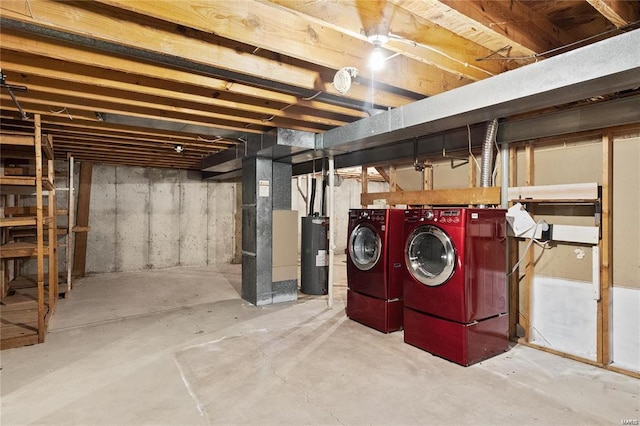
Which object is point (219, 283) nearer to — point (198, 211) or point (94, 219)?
point (198, 211)

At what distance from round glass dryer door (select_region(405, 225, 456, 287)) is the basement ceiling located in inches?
47.4

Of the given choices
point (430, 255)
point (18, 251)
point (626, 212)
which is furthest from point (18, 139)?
point (626, 212)

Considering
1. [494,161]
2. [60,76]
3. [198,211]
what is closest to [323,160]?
[494,161]

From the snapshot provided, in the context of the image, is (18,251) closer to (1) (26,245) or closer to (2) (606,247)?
(1) (26,245)

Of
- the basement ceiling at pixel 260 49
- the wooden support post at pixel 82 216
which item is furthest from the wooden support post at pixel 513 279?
the wooden support post at pixel 82 216

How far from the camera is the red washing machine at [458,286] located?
9.43ft

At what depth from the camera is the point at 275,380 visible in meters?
2.59

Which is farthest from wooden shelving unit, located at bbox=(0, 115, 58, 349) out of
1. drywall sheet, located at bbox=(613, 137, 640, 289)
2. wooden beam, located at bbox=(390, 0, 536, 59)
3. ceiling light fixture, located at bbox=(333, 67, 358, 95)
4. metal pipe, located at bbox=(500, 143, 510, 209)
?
drywall sheet, located at bbox=(613, 137, 640, 289)

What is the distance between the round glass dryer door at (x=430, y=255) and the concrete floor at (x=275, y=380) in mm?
702

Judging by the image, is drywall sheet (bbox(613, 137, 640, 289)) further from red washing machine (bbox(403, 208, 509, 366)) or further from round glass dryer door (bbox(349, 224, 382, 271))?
round glass dryer door (bbox(349, 224, 382, 271))

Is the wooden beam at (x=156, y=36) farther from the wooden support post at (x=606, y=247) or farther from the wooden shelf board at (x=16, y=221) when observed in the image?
the wooden support post at (x=606, y=247)

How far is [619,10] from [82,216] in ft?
24.7

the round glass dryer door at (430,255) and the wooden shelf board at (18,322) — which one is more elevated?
the round glass dryer door at (430,255)

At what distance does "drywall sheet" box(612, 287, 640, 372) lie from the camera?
2.71 metres
